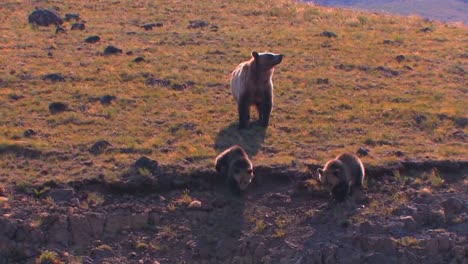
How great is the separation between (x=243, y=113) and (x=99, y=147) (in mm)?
2932

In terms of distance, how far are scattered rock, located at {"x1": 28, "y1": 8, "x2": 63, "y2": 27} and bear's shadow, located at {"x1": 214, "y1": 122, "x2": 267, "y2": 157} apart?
10086 millimetres

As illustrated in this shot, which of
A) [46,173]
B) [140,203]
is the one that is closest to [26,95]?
[46,173]

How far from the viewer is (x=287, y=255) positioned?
500 inches

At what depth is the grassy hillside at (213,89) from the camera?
15312 millimetres

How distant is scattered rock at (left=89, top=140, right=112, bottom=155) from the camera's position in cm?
1512

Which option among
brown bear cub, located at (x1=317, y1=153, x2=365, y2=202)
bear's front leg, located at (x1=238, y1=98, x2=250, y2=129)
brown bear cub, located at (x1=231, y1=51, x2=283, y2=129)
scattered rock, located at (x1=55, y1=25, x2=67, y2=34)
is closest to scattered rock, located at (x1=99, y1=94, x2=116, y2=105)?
brown bear cub, located at (x1=231, y1=51, x2=283, y2=129)

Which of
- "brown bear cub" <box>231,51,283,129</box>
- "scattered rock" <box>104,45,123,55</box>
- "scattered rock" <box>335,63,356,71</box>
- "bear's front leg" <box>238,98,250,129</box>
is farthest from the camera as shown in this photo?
"scattered rock" <box>104,45,123,55</box>

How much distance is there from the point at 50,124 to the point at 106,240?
4.34 metres

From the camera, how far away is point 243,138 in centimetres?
1595

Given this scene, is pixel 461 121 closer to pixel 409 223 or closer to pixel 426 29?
pixel 409 223

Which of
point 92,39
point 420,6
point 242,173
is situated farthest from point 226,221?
point 420,6

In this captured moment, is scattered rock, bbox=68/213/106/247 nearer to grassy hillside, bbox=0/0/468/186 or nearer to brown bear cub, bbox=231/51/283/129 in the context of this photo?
grassy hillside, bbox=0/0/468/186

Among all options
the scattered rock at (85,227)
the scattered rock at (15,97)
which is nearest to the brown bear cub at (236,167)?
the scattered rock at (85,227)

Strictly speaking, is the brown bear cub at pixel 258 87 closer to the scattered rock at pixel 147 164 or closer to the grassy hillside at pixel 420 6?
the scattered rock at pixel 147 164
